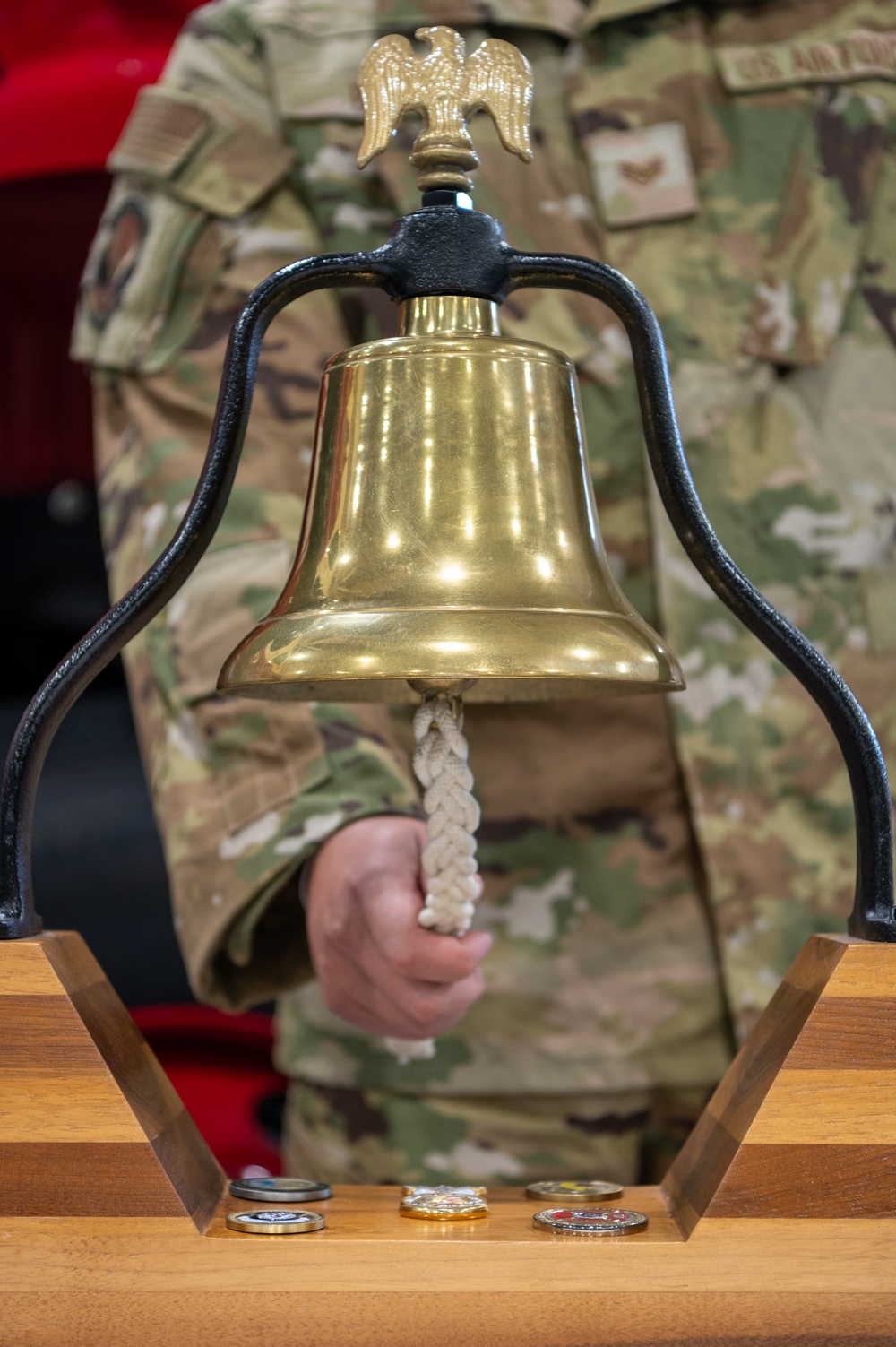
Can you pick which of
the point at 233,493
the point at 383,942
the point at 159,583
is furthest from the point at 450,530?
the point at 233,493

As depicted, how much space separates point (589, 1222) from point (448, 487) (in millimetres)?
285

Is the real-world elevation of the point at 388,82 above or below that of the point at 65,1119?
above

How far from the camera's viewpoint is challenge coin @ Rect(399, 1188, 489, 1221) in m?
0.54

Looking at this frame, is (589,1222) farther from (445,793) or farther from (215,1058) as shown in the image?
(215,1058)

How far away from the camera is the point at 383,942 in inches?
26.3

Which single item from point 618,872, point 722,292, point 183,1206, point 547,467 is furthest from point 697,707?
point 183,1206

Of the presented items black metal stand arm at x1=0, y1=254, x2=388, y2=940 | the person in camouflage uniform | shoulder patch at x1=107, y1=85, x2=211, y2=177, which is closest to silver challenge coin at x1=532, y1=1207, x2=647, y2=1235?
black metal stand arm at x1=0, y1=254, x2=388, y2=940

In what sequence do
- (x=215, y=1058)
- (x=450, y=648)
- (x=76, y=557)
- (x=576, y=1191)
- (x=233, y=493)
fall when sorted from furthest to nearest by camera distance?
(x=76, y=557), (x=215, y=1058), (x=233, y=493), (x=576, y=1191), (x=450, y=648)

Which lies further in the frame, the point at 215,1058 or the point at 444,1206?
the point at 215,1058

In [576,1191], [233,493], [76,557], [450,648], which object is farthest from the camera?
[76,557]

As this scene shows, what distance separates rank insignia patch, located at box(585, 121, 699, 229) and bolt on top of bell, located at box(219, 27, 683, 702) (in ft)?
1.35

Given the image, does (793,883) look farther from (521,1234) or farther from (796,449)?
(521,1234)

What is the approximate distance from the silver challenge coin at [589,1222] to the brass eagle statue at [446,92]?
0.40m

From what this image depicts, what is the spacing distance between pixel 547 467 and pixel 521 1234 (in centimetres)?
29
